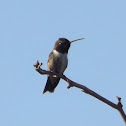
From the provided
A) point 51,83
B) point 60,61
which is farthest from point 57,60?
point 51,83

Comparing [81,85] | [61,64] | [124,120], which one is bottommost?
[124,120]

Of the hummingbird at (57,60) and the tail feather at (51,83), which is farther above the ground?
the hummingbird at (57,60)

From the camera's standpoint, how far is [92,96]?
4.64m

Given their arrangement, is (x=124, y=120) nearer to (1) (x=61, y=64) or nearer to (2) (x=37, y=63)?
(2) (x=37, y=63)

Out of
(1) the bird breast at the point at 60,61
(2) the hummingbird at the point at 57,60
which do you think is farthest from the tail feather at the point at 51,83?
(1) the bird breast at the point at 60,61

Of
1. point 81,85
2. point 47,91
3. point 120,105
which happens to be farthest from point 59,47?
point 120,105

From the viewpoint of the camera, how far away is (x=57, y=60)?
8812 mm

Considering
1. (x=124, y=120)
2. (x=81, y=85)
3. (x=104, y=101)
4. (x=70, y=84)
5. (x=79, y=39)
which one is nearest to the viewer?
(x=124, y=120)

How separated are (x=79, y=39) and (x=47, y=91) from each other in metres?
1.60

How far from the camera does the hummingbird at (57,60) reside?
8.74m

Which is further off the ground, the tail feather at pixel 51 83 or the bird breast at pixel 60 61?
the bird breast at pixel 60 61

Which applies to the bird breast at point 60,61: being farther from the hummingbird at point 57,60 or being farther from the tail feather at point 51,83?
the tail feather at point 51,83

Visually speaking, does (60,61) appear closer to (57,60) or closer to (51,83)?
(57,60)

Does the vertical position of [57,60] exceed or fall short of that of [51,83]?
it exceeds it
